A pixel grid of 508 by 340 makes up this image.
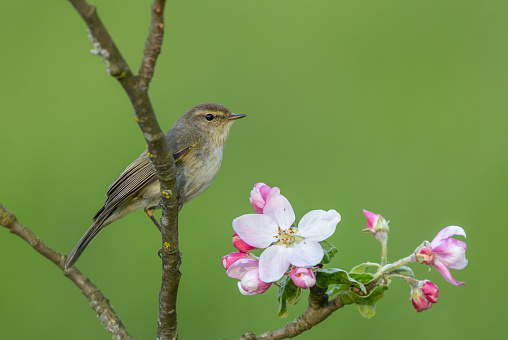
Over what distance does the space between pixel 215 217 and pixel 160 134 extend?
293cm

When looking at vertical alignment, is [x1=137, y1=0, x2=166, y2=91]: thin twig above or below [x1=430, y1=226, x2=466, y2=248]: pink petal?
above

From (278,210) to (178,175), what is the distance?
1585 mm

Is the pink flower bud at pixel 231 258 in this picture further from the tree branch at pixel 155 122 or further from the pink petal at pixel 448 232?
the pink petal at pixel 448 232

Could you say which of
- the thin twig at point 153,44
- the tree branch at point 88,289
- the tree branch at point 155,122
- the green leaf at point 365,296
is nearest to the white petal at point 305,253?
the green leaf at point 365,296

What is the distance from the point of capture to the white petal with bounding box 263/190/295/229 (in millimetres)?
1835

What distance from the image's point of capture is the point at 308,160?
4.94m

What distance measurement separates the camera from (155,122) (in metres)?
1.63

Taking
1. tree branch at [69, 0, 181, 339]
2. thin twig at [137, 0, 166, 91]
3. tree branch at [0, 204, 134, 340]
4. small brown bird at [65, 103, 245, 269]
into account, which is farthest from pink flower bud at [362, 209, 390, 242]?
small brown bird at [65, 103, 245, 269]

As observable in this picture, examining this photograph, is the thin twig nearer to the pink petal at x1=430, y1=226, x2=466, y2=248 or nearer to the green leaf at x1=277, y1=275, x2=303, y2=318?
the green leaf at x1=277, y1=275, x2=303, y2=318

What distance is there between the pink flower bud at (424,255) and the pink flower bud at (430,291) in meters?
0.06

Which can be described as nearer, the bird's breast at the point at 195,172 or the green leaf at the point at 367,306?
the green leaf at the point at 367,306

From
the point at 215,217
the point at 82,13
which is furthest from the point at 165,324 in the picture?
the point at 215,217

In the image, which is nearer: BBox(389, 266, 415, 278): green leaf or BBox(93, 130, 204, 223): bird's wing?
BBox(389, 266, 415, 278): green leaf

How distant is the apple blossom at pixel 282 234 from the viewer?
68.1 inches
